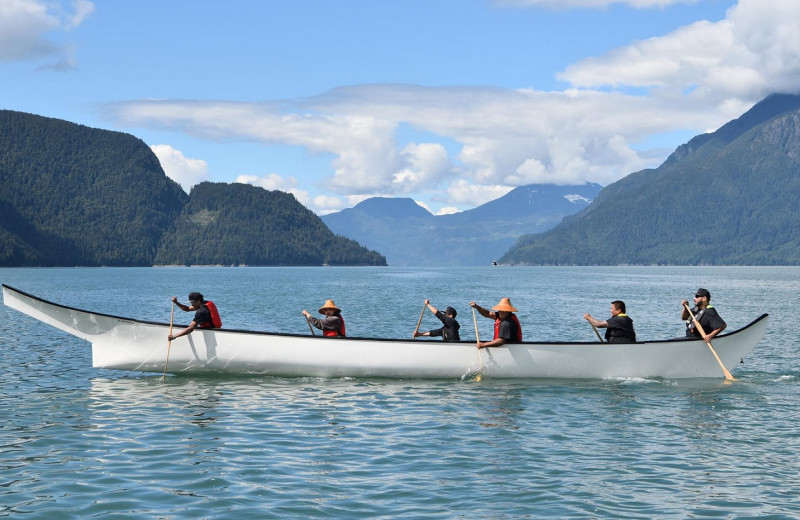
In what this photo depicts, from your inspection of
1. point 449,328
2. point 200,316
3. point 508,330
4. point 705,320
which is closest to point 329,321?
point 449,328

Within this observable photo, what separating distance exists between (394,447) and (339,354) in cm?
Answer: 694

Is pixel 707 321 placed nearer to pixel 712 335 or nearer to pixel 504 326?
pixel 712 335

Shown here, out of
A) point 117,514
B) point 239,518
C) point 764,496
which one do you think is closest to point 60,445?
point 117,514

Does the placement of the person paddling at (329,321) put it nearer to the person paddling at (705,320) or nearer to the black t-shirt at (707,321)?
the person paddling at (705,320)

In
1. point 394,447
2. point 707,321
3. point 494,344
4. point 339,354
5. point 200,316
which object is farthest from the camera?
point 707,321

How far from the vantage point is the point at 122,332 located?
20562mm

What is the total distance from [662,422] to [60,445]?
1165 centimetres

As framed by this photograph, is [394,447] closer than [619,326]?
Yes

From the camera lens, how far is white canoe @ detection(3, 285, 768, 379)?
20.2 metres

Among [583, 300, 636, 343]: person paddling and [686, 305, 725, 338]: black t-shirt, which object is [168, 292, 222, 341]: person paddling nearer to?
[583, 300, 636, 343]: person paddling

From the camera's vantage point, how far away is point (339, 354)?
20.3 meters

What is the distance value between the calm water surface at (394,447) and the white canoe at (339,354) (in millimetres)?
388

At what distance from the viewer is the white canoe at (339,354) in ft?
66.2

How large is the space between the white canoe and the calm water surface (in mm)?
388
